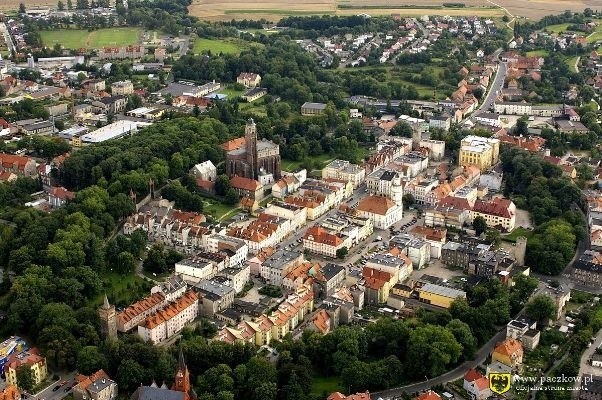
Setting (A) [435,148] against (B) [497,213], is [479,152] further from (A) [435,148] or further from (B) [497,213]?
(B) [497,213]

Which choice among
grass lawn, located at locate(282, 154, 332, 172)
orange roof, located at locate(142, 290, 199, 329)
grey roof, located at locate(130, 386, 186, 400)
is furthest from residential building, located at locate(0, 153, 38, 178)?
grey roof, located at locate(130, 386, 186, 400)

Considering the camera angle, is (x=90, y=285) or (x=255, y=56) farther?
(x=255, y=56)

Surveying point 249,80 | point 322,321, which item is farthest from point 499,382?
point 249,80

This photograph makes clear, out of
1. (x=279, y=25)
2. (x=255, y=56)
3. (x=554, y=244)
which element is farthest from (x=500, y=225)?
(x=279, y=25)

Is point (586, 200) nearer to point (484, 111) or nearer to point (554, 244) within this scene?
point (554, 244)

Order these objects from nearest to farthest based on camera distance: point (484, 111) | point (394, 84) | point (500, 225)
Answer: point (500, 225)
point (484, 111)
point (394, 84)

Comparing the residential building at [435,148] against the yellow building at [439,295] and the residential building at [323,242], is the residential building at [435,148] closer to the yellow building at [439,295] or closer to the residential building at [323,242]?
the residential building at [323,242]

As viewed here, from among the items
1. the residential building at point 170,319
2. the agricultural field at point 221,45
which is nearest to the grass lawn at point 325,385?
the residential building at point 170,319
